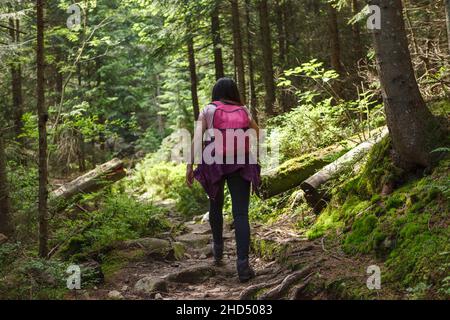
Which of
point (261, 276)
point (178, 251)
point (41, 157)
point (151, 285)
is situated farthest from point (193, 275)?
point (41, 157)

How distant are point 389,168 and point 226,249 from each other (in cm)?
320

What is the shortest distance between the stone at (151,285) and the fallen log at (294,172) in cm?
375

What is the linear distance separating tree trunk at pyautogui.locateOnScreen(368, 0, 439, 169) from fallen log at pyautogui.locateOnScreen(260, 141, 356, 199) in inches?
113

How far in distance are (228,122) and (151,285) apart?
2.12 metres

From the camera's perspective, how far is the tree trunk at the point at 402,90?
5320 mm

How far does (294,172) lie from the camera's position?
28.1 feet

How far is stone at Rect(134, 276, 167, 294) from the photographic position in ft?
17.6

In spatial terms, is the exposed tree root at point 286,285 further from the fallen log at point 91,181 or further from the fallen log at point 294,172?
the fallen log at point 91,181

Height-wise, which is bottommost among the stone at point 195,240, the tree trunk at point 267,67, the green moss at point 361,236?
the stone at point 195,240

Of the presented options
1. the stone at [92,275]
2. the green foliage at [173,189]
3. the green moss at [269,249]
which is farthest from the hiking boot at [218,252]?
the green foliage at [173,189]

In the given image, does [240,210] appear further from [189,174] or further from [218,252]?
[218,252]

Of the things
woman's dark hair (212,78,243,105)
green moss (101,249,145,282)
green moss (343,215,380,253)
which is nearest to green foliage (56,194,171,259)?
green moss (101,249,145,282)
